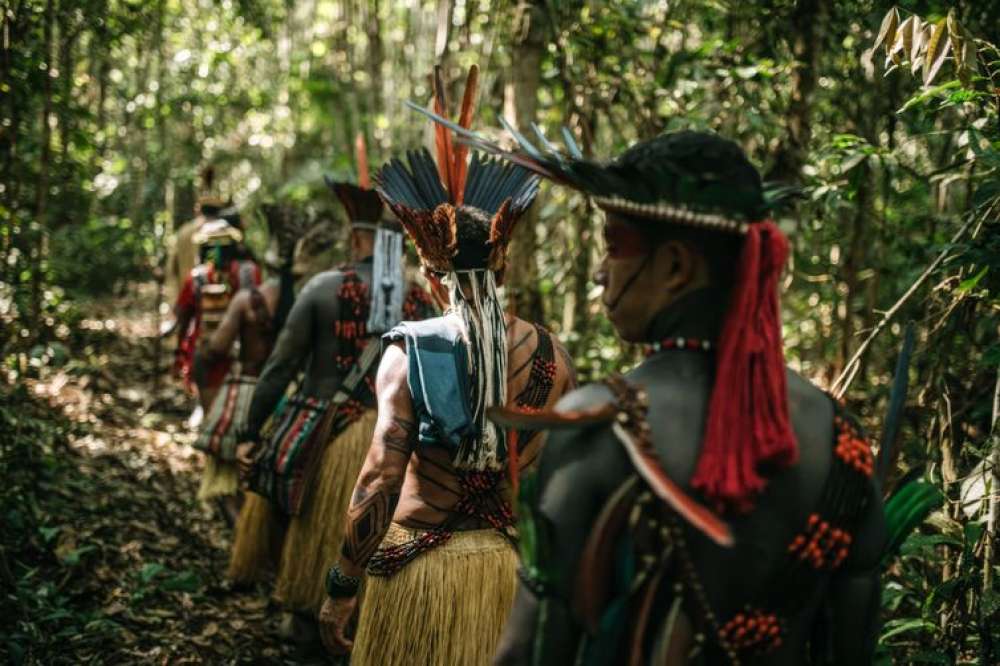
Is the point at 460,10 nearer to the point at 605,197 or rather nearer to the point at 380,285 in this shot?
the point at 380,285

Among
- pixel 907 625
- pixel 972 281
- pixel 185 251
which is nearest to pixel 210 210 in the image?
pixel 185 251

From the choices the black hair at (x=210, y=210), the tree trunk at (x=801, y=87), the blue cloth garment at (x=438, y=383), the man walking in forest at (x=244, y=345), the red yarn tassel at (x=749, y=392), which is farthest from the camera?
the black hair at (x=210, y=210)

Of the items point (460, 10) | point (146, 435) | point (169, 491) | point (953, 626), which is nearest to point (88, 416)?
point (146, 435)

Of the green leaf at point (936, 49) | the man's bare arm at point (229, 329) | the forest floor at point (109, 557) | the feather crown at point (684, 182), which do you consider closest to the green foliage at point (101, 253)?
the forest floor at point (109, 557)

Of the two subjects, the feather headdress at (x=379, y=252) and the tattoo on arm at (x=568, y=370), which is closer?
the tattoo on arm at (x=568, y=370)

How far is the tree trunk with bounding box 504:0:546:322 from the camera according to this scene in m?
5.43

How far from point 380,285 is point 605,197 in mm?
2831

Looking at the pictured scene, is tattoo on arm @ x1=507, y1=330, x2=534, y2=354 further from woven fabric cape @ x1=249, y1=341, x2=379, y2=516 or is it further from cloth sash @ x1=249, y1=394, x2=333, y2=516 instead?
cloth sash @ x1=249, y1=394, x2=333, y2=516

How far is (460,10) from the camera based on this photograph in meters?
8.50

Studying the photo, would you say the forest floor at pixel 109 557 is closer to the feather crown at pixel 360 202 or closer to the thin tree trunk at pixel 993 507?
the feather crown at pixel 360 202

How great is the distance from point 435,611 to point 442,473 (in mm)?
439

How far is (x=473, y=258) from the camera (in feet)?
9.78

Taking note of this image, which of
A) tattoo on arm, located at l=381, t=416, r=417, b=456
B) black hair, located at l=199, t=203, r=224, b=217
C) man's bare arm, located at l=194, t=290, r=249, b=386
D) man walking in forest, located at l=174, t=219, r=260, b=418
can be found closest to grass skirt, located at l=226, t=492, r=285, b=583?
man's bare arm, located at l=194, t=290, r=249, b=386

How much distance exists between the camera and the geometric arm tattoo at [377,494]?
2.83 meters
